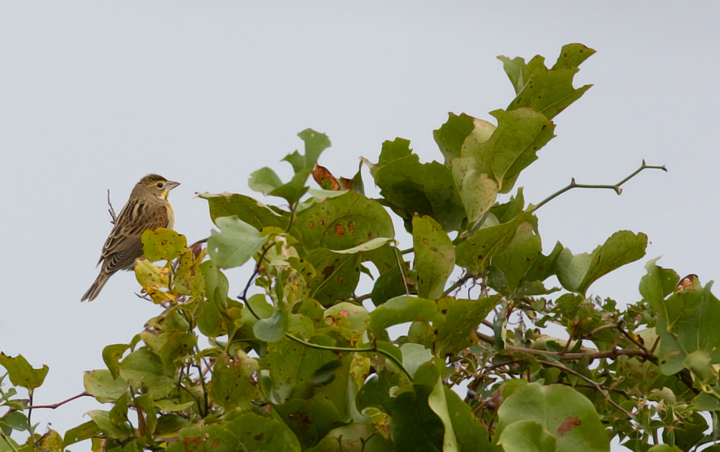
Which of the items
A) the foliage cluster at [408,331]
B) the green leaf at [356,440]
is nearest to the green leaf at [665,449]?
the foliage cluster at [408,331]

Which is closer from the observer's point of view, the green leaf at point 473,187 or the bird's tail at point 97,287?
the green leaf at point 473,187

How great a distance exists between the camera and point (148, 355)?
0.65 meters

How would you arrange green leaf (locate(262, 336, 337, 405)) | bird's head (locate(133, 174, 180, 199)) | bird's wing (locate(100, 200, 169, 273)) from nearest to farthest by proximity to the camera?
green leaf (locate(262, 336, 337, 405)) < bird's wing (locate(100, 200, 169, 273)) < bird's head (locate(133, 174, 180, 199))

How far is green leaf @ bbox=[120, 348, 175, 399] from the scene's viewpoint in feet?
2.10

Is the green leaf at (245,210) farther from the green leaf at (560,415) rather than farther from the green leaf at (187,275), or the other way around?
the green leaf at (560,415)

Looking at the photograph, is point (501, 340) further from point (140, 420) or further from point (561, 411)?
point (140, 420)

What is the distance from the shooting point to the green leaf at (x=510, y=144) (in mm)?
709

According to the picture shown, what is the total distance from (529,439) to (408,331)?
18cm

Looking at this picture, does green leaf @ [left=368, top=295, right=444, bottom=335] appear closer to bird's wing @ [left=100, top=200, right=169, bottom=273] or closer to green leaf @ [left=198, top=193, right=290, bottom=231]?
green leaf @ [left=198, top=193, right=290, bottom=231]

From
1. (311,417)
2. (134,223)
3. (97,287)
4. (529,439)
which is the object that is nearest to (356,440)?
(311,417)

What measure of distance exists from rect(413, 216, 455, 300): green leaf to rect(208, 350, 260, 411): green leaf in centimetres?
17

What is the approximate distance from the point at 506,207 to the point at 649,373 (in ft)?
0.77

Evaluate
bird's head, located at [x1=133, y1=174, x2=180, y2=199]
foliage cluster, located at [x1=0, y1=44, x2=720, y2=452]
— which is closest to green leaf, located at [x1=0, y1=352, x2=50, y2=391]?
foliage cluster, located at [x1=0, y1=44, x2=720, y2=452]

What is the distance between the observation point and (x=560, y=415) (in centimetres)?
51
